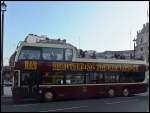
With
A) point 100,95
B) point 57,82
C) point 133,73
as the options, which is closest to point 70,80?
point 57,82

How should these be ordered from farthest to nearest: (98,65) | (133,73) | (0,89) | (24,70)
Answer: (133,73), (98,65), (0,89), (24,70)

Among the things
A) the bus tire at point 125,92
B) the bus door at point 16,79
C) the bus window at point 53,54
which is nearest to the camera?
the bus door at point 16,79

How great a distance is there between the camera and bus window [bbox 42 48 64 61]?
25984 mm

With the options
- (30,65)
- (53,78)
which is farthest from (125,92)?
(30,65)

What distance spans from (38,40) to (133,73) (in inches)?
321

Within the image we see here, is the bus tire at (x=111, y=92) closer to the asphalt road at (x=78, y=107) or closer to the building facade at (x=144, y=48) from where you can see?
the building facade at (x=144, y=48)

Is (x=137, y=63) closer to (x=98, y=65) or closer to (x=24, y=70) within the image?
(x=98, y=65)

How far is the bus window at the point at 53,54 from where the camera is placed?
26.0 meters

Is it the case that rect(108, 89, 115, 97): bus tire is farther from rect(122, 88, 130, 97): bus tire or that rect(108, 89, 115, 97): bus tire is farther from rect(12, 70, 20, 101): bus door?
rect(12, 70, 20, 101): bus door

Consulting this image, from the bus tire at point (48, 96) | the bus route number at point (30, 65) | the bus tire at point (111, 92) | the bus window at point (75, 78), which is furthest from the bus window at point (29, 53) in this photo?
the bus tire at point (111, 92)

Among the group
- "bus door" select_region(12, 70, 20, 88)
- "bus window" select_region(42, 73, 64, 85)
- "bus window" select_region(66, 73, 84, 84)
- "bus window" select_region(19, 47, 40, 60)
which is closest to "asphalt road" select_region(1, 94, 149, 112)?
"bus door" select_region(12, 70, 20, 88)

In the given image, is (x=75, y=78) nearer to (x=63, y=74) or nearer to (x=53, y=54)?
(x=63, y=74)

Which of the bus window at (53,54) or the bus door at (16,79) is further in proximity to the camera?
the bus window at (53,54)

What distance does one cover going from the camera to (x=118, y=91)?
29.6 metres
